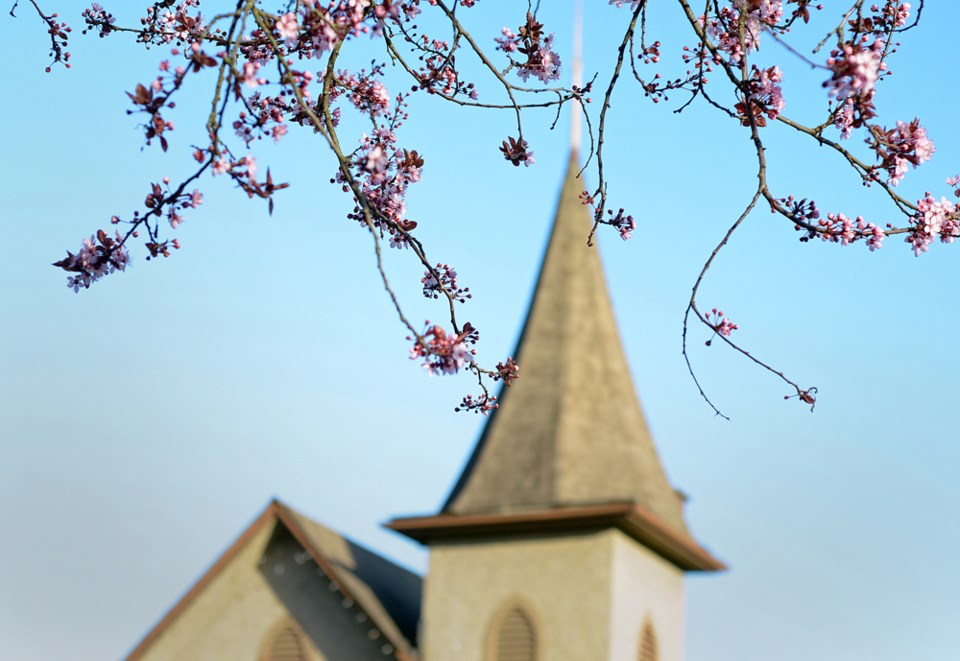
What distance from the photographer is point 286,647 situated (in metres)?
26.9

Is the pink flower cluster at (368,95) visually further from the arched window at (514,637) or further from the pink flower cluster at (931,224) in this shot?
the arched window at (514,637)

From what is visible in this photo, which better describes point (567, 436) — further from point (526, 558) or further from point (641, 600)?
point (641, 600)

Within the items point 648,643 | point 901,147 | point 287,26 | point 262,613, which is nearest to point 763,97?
point 901,147

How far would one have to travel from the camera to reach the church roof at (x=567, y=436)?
25781 mm

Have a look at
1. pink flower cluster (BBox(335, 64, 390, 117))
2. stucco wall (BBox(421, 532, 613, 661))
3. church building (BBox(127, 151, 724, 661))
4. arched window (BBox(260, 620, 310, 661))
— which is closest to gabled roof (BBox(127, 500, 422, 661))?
church building (BBox(127, 151, 724, 661))

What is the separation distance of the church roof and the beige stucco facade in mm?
565

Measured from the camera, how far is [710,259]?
5.95m

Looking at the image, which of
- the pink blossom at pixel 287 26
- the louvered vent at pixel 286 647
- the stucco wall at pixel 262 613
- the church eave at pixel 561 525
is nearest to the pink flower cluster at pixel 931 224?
the pink blossom at pixel 287 26

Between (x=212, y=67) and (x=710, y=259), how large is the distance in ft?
6.55

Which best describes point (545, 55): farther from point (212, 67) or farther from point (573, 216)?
point (573, 216)

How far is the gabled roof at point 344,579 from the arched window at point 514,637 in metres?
1.46

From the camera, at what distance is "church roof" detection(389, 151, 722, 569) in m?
25.8

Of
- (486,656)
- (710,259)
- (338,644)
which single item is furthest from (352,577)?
(710,259)

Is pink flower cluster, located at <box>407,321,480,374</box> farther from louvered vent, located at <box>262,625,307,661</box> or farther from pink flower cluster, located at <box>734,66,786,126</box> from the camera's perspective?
louvered vent, located at <box>262,625,307,661</box>
